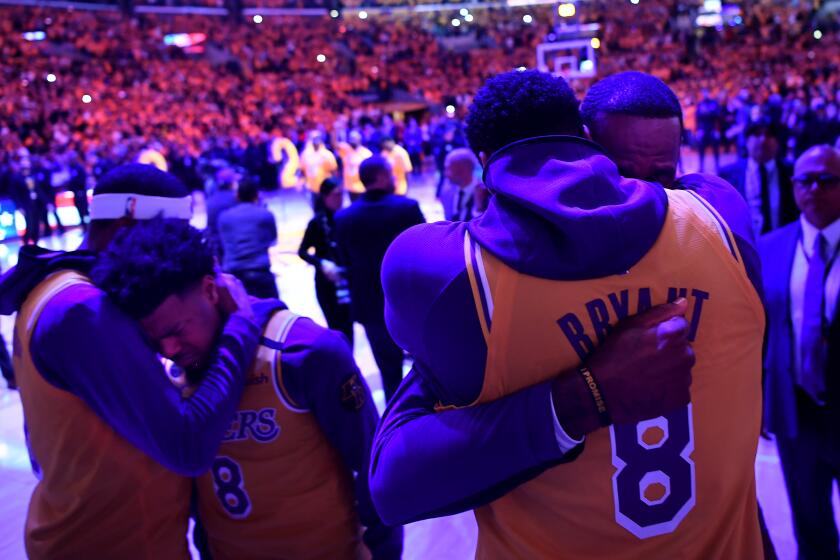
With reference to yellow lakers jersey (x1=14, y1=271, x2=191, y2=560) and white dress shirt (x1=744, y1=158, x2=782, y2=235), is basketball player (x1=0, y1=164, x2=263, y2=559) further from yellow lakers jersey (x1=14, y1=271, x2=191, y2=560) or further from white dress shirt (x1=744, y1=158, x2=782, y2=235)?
white dress shirt (x1=744, y1=158, x2=782, y2=235)

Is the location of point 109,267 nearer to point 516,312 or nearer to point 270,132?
point 516,312

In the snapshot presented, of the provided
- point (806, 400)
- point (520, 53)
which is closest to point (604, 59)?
point (520, 53)

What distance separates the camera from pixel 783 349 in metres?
2.50

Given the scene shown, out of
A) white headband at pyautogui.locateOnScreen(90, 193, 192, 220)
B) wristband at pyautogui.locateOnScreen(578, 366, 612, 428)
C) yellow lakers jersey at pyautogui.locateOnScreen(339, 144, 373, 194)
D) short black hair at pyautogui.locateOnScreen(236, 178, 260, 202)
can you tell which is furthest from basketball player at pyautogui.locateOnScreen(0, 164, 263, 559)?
yellow lakers jersey at pyautogui.locateOnScreen(339, 144, 373, 194)

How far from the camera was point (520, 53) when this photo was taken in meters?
31.3

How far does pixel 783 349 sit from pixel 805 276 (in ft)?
0.89

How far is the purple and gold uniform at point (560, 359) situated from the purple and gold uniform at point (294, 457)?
574mm

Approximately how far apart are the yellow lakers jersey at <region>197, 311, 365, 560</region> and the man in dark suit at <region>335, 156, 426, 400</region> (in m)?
2.53

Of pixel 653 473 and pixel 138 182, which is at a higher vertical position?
pixel 138 182

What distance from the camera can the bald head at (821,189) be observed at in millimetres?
2498

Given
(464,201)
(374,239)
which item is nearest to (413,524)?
(374,239)

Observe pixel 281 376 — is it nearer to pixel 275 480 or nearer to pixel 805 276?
pixel 275 480

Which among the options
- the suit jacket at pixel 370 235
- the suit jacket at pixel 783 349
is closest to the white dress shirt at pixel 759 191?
the suit jacket at pixel 370 235

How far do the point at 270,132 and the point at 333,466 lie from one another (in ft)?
75.0
